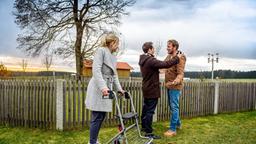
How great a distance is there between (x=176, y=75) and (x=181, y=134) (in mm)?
1322

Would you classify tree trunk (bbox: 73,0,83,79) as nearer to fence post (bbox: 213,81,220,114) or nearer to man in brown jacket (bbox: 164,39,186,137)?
fence post (bbox: 213,81,220,114)

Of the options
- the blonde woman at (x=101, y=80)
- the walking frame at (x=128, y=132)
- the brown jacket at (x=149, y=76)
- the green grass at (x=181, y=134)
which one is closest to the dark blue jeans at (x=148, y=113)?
the brown jacket at (x=149, y=76)

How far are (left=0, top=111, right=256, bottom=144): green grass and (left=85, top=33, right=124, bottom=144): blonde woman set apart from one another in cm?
177

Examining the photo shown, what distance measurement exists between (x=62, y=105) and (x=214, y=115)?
→ 5721 millimetres

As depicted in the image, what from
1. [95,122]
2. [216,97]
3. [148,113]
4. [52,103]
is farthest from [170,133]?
[216,97]

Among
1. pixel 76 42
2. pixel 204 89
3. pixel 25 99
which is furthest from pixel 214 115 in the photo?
pixel 76 42

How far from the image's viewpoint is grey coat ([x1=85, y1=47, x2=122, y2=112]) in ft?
16.1

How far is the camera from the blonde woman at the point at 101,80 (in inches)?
195

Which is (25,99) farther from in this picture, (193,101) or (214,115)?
(214,115)

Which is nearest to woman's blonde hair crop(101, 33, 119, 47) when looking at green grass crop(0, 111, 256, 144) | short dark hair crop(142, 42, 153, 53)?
short dark hair crop(142, 42, 153, 53)

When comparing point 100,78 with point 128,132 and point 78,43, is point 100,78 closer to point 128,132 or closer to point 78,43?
point 128,132

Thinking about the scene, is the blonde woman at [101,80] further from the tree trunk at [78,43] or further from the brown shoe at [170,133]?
the tree trunk at [78,43]

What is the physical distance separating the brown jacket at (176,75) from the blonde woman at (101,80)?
197 cm

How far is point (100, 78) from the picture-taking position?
487 centimetres
